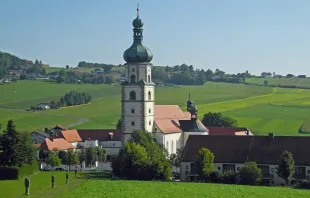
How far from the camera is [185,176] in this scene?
2680 inches

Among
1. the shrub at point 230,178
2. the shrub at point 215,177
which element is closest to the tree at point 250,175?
the shrub at point 230,178

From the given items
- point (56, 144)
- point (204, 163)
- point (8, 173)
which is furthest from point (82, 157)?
point (8, 173)

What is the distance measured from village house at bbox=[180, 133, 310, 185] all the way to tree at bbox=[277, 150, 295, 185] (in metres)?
1.37

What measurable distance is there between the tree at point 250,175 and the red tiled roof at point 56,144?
3046 cm

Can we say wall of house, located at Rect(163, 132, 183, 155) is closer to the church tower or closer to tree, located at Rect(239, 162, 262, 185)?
the church tower

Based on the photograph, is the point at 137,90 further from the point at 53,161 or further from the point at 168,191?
the point at 168,191

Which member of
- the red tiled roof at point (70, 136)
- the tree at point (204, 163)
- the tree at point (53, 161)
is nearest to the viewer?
the tree at point (204, 163)

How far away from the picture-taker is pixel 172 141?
86.2 meters

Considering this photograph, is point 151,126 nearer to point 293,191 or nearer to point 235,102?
point 293,191

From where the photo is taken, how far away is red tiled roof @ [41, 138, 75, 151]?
8609 centimetres

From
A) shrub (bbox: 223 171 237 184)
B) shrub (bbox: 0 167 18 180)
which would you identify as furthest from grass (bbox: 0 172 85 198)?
shrub (bbox: 223 171 237 184)

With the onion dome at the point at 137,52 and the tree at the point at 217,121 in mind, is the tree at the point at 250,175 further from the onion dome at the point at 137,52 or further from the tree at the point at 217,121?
the tree at the point at 217,121

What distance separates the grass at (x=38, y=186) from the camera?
155ft

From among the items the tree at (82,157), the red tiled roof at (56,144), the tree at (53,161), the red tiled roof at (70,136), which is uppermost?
the red tiled roof at (70,136)
